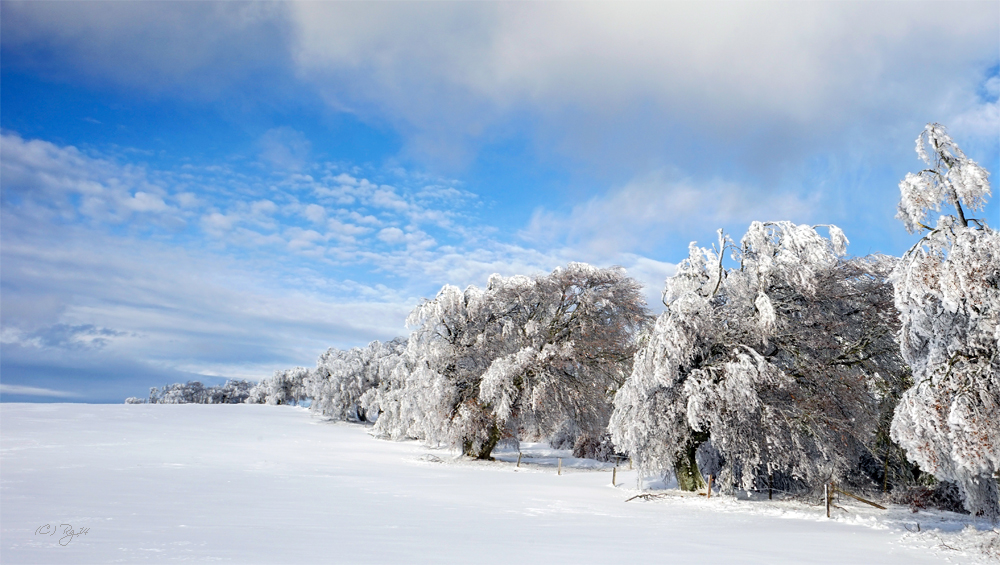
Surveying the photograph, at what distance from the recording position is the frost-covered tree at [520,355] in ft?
85.1

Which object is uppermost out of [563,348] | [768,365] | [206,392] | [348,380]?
[563,348]

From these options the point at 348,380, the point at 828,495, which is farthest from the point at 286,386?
the point at 828,495

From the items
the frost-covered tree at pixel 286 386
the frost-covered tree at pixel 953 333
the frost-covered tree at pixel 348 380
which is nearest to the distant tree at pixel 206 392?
the frost-covered tree at pixel 286 386

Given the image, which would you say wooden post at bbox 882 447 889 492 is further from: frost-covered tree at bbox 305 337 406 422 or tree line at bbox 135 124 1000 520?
frost-covered tree at bbox 305 337 406 422

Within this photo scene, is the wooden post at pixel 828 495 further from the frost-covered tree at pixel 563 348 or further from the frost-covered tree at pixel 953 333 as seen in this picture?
the frost-covered tree at pixel 563 348

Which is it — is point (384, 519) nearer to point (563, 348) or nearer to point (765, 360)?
point (765, 360)

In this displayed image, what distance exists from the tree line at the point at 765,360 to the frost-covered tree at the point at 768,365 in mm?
62

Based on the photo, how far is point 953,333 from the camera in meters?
11.0

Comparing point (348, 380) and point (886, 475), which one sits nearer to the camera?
point (886, 475)

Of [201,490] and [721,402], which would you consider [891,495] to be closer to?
[721,402]

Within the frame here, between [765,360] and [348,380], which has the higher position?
[765,360]

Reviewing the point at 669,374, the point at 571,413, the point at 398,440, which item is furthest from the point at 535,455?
the point at 669,374

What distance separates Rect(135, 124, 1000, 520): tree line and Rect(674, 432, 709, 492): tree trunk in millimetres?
55

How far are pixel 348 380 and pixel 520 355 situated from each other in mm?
30619
